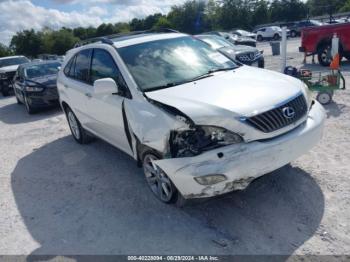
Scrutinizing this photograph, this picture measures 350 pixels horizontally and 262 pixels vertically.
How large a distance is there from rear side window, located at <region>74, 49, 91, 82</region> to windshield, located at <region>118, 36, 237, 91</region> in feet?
3.46

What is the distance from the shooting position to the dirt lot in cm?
312

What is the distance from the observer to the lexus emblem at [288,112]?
3.29 m

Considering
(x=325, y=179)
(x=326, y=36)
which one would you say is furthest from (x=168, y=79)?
(x=326, y=36)

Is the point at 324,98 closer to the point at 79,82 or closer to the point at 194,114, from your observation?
the point at 194,114

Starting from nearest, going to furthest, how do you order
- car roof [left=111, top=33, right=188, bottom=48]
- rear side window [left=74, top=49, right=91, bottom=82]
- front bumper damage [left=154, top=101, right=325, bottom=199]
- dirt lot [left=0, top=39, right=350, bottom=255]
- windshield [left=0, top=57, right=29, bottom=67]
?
front bumper damage [left=154, top=101, right=325, bottom=199], dirt lot [left=0, top=39, right=350, bottom=255], car roof [left=111, top=33, right=188, bottom=48], rear side window [left=74, top=49, right=91, bottom=82], windshield [left=0, top=57, right=29, bottom=67]

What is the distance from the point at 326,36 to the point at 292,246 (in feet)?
34.7

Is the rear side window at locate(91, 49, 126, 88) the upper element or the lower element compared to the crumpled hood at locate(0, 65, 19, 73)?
upper

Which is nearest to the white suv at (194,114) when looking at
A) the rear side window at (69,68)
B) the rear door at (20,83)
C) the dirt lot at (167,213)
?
the dirt lot at (167,213)

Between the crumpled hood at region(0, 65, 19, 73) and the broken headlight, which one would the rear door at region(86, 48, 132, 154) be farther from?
the crumpled hood at region(0, 65, 19, 73)

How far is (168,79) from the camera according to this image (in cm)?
399

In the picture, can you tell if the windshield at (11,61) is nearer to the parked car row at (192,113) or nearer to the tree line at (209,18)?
the parked car row at (192,113)

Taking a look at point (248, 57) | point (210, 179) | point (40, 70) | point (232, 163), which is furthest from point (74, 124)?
point (248, 57)

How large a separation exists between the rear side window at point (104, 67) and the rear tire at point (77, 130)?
1.39m

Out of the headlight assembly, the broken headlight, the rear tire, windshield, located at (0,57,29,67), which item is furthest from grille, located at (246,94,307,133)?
windshield, located at (0,57,29,67)
